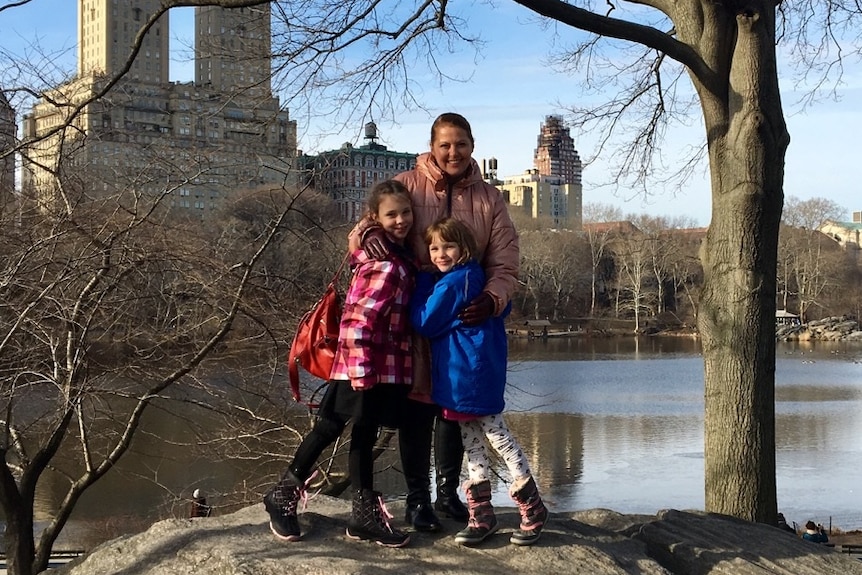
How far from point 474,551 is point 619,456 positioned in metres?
14.2

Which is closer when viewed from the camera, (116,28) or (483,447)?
(483,447)

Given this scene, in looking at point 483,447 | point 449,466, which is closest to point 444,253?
point 483,447

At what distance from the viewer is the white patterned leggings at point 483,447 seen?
355cm

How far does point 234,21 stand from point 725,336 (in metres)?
4.14

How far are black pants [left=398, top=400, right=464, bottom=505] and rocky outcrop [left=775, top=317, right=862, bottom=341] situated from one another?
50657 millimetres

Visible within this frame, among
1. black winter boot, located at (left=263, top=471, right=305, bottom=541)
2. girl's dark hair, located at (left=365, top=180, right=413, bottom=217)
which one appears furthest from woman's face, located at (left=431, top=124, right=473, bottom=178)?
black winter boot, located at (left=263, top=471, right=305, bottom=541)

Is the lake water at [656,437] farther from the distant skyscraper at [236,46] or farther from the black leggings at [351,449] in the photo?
the black leggings at [351,449]

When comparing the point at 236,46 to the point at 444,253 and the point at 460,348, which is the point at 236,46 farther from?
the point at 460,348

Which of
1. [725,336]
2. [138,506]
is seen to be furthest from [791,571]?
[138,506]

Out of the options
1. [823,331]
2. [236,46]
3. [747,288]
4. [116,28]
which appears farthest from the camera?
[823,331]

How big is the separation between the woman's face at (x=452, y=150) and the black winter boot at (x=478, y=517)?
3.92ft

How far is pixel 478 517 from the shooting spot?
355 cm

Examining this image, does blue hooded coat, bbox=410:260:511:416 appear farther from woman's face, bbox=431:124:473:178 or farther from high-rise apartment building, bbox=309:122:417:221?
high-rise apartment building, bbox=309:122:417:221

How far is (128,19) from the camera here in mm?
13789
